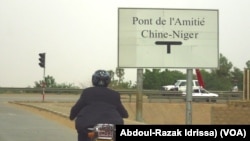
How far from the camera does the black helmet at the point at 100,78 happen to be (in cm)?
699

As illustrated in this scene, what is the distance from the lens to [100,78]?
6992 millimetres

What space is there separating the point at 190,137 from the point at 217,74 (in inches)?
4194

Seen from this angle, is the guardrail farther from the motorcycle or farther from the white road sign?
the motorcycle

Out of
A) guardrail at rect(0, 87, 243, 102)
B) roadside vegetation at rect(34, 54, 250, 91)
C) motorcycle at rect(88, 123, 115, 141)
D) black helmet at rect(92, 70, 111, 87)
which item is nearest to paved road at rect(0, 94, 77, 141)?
black helmet at rect(92, 70, 111, 87)

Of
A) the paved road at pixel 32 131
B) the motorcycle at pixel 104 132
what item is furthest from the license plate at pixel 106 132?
the paved road at pixel 32 131

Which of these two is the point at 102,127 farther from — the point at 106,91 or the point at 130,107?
the point at 130,107

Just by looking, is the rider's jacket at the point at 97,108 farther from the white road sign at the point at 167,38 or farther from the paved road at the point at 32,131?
the paved road at the point at 32,131

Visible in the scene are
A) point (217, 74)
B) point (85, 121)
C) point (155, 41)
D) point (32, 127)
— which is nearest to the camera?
point (85, 121)

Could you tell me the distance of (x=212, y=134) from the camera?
21.3 feet

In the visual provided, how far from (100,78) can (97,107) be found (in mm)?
388

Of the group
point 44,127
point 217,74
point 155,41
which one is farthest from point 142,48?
point 217,74

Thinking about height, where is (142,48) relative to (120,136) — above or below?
above

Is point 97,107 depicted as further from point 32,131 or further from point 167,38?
point 32,131

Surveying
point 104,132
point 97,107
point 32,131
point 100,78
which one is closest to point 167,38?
point 32,131
